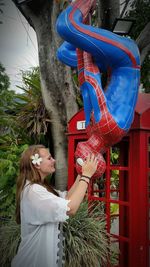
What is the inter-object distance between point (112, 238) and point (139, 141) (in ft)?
4.09

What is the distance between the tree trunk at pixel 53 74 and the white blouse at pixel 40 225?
217cm

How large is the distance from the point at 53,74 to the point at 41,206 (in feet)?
8.36

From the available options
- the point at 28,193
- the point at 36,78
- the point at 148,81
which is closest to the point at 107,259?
the point at 28,193

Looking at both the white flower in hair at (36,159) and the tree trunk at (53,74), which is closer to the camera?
the white flower in hair at (36,159)

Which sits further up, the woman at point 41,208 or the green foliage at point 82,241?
the woman at point 41,208

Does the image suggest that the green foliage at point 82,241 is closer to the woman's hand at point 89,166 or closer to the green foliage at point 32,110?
the woman's hand at point 89,166

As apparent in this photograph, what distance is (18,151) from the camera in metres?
4.86

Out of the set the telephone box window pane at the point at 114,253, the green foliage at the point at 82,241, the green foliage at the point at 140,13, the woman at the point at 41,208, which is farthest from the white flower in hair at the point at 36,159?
the green foliage at the point at 140,13

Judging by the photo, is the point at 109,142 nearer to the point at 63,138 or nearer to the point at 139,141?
the point at 139,141

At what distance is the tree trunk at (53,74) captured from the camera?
4.27 m

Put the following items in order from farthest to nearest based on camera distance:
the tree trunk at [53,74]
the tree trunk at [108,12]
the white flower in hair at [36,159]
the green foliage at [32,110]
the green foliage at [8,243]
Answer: the green foliage at [32,110] → the tree trunk at [53,74] → the tree trunk at [108,12] → the green foliage at [8,243] → the white flower in hair at [36,159]

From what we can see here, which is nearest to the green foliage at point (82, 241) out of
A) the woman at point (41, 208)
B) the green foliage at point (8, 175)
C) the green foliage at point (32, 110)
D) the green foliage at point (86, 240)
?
the green foliage at point (86, 240)

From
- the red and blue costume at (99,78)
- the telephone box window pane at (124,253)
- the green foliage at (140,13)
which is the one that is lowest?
the telephone box window pane at (124,253)

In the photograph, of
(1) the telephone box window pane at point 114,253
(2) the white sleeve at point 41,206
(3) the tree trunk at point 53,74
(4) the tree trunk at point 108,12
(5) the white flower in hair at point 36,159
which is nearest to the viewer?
(2) the white sleeve at point 41,206
